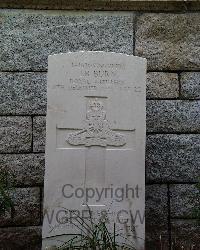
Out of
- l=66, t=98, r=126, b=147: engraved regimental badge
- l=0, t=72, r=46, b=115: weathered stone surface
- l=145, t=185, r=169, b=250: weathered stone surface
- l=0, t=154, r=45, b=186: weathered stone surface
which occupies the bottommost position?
l=145, t=185, r=169, b=250: weathered stone surface

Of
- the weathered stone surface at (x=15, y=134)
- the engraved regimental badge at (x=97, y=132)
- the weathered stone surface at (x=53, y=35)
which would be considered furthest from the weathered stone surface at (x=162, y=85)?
the weathered stone surface at (x=15, y=134)

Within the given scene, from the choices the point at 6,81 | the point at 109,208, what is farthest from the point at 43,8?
the point at 109,208

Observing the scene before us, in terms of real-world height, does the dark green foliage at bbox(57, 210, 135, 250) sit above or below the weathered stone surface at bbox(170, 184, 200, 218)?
below

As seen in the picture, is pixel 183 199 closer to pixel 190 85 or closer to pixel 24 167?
pixel 190 85

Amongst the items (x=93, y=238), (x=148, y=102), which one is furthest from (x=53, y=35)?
(x=93, y=238)

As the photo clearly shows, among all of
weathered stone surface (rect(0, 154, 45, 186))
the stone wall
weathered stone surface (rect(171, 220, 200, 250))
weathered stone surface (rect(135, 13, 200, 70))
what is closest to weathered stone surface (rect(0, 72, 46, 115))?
the stone wall

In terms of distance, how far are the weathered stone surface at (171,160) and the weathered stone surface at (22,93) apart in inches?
41.3

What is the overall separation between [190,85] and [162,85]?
263 millimetres

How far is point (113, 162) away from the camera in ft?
13.1

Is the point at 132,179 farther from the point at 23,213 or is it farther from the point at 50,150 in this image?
the point at 23,213

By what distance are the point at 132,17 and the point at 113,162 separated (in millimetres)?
1526

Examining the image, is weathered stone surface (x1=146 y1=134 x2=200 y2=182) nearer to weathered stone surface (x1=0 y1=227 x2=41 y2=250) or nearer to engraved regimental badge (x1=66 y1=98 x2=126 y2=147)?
engraved regimental badge (x1=66 y1=98 x2=126 y2=147)

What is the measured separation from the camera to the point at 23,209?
4.43 m

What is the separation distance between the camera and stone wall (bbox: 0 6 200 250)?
446 centimetres
